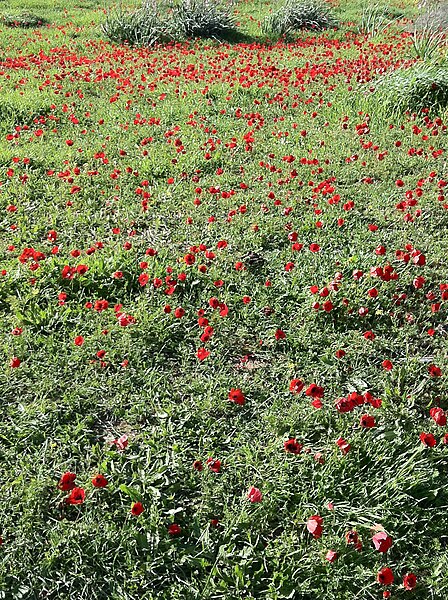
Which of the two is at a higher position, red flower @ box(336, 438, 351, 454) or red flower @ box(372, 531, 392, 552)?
red flower @ box(336, 438, 351, 454)

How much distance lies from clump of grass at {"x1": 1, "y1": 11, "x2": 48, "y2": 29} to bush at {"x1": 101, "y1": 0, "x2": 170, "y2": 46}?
195 centimetres

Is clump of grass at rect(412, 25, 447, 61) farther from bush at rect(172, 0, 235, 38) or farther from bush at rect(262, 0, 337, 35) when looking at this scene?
bush at rect(172, 0, 235, 38)

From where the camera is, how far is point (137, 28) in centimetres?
1024

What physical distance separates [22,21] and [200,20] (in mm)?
3799

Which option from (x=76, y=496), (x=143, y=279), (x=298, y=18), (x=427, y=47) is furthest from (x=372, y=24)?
(x=76, y=496)

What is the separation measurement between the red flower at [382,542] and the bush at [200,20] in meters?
10.3

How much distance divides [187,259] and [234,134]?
312 centimetres

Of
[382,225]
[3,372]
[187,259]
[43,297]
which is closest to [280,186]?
[382,225]

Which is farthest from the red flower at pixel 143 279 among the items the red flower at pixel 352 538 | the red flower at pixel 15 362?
the red flower at pixel 352 538

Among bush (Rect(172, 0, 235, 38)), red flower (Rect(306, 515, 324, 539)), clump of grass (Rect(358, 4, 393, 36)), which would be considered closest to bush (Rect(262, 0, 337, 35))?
clump of grass (Rect(358, 4, 393, 36))

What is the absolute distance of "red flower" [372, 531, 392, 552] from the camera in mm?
2250

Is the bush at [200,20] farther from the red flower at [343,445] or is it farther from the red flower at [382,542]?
the red flower at [382,542]

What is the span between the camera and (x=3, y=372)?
3156 millimetres

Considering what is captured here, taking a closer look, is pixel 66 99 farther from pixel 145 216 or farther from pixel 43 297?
pixel 43 297
